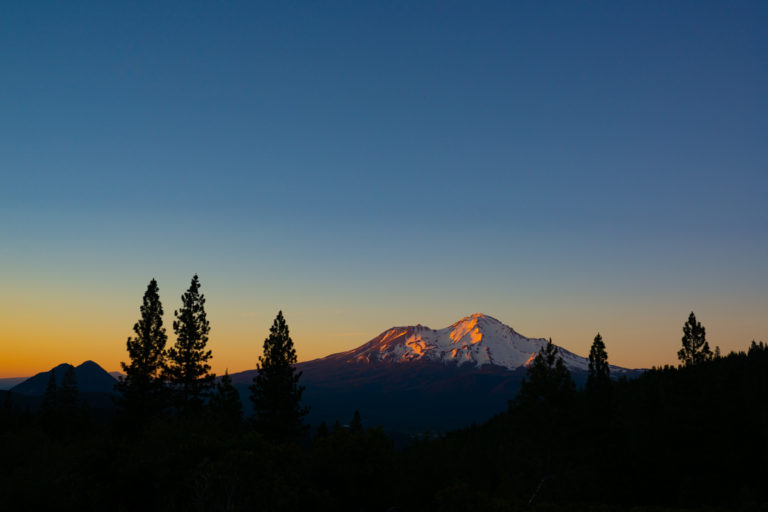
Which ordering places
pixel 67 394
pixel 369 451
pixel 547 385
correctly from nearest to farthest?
pixel 369 451
pixel 547 385
pixel 67 394

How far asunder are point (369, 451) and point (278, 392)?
2011 centimetres

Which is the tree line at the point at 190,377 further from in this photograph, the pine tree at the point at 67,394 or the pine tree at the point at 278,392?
the pine tree at the point at 67,394

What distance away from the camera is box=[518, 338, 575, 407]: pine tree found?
34531 mm

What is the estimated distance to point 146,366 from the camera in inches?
1711

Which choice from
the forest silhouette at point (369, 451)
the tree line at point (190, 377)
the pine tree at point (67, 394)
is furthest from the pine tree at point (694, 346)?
the pine tree at point (67, 394)

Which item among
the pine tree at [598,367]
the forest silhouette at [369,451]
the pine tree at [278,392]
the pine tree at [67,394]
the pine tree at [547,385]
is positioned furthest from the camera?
the pine tree at [67,394]

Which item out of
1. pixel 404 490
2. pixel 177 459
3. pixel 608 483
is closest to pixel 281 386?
pixel 404 490

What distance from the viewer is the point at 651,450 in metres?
A: 47.0

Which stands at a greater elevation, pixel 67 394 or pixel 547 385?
pixel 67 394

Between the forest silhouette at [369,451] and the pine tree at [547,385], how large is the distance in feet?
0.29

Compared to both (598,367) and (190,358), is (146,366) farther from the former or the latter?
(598,367)

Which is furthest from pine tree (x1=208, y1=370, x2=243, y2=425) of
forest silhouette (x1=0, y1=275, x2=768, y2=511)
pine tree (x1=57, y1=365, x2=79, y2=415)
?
pine tree (x1=57, y1=365, x2=79, y2=415)

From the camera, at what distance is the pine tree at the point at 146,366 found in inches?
1678

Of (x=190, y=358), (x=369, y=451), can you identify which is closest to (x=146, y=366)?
(x=190, y=358)
